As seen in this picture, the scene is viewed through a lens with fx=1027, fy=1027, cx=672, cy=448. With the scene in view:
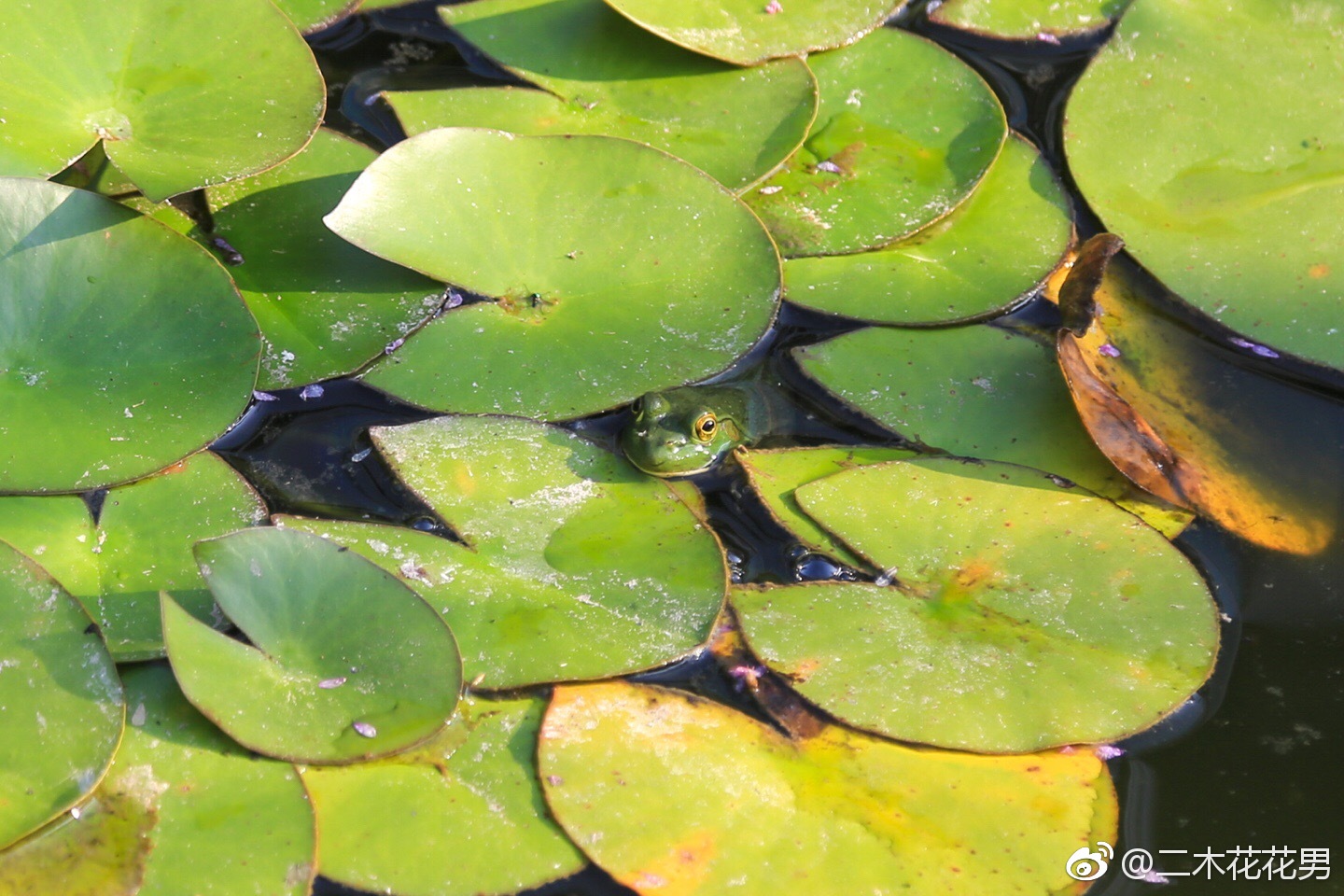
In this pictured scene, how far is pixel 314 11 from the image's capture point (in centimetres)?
321

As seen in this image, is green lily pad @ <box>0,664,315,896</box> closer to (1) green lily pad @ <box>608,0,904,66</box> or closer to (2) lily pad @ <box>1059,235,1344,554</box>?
(2) lily pad @ <box>1059,235,1344,554</box>

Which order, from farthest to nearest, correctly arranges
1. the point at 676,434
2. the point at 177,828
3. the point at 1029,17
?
the point at 1029,17 < the point at 676,434 < the point at 177,828

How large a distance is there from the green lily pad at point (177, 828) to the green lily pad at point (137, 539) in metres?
0.19

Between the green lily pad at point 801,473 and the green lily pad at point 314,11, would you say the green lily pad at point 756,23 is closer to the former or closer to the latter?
the green lily pad at point 314,11

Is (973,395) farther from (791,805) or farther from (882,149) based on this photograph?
(791,805)

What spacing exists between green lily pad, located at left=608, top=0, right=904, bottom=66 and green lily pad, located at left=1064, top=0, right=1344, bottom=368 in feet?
2.42

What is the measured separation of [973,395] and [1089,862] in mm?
1196

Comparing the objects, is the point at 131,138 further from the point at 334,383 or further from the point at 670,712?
the point at 670,712

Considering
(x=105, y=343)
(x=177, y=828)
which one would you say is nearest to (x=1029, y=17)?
(x=105, y=343)

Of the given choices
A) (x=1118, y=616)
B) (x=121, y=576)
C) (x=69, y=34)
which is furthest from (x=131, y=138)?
(x=1118, y=616)

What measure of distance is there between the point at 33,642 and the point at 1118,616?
7.55 ft

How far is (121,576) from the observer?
222 centimetres

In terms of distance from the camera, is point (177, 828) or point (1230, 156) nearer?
point (177, 828)

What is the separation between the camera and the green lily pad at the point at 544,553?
221cm
